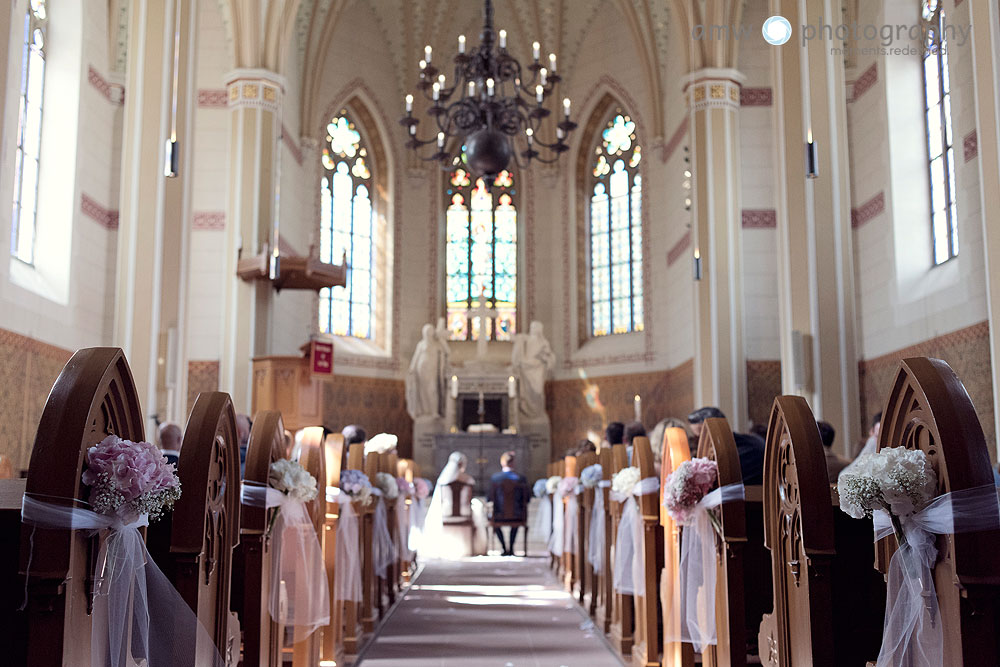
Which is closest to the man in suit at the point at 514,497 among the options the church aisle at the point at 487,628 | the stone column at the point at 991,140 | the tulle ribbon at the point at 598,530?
the church aisle at the point at 487,628

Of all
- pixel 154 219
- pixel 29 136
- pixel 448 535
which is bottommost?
pixel 448 535

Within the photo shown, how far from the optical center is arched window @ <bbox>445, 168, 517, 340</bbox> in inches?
790

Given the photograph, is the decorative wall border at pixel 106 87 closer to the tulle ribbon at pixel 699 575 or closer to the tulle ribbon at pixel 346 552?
the tulle ribbon at pixel 346 552

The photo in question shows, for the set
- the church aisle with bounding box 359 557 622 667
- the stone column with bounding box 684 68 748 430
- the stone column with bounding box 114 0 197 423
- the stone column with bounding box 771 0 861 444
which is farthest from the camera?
the stone column with bounding box 684 68 748 430

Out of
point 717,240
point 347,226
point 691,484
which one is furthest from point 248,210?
point 691,484

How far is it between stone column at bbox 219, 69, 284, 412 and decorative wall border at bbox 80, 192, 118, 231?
1.67 m

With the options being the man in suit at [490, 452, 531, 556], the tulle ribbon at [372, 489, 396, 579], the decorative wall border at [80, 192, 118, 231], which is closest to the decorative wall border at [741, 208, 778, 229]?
the man in suit at [490, 452, 531, 556]

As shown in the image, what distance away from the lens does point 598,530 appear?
705 cm

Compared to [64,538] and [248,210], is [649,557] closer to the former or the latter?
[64,538]

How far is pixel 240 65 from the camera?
1377 cm

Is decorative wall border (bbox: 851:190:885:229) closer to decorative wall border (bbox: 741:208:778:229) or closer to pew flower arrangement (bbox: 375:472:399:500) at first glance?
decorative wall border (bbox: 741:208:778:229)

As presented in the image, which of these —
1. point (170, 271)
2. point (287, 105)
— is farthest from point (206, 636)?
point (287, 105)

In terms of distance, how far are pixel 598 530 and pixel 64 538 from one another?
17.0 feet

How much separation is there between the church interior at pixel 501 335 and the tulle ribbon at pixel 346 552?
0.09ft
